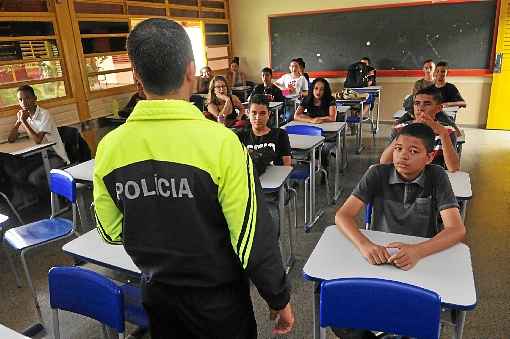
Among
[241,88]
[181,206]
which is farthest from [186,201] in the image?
[241,88]

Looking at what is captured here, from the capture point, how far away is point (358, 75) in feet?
21.5

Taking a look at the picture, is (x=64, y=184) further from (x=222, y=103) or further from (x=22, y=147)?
(x=222, y=103)

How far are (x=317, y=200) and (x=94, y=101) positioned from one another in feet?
10.9

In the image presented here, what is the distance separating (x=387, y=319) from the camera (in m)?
1.23

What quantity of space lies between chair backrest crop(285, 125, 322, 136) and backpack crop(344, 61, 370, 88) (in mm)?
3202

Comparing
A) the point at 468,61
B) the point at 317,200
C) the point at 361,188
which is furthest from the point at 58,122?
the point at 468,61

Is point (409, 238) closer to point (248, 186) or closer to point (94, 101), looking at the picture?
point (248, 186)

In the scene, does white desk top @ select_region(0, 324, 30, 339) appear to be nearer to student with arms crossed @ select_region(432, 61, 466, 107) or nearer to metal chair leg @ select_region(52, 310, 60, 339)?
metal chair leg @ select_region(52, 310, 60, 339)

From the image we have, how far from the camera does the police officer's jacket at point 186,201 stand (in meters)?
0.93

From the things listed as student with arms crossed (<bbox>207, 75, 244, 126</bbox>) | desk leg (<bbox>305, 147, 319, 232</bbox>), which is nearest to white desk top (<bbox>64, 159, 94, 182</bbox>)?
desk leg (<bbox>305, 147, 319, 232</bbox>)

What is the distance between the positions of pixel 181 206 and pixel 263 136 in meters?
2.15

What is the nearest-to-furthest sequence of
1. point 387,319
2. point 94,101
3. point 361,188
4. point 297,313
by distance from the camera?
point 387,319 → point 361,188 → point 297,313 → point 94,101

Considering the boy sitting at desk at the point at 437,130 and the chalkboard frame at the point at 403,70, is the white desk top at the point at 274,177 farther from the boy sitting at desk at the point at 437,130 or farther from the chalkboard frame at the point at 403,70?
the chalkboard frame at the point at 403,70

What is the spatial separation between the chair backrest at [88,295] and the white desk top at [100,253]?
8.8 inches
